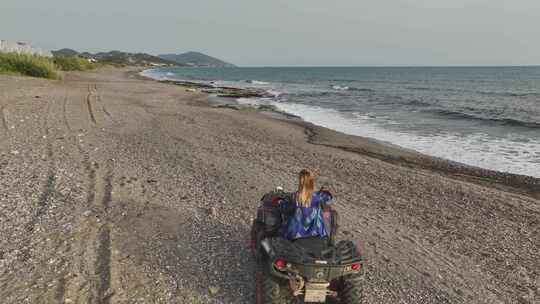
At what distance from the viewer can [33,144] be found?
40.1ft

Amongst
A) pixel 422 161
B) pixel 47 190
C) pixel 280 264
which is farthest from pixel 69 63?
pixel 280 264

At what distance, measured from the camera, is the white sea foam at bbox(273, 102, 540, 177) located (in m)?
15.5

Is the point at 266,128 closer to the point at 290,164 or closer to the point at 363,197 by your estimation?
the point at 290,164

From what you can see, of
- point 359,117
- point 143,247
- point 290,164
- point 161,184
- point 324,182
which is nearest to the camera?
point 143,247

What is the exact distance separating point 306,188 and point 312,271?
1225 millimetres

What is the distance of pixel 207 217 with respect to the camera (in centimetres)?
789

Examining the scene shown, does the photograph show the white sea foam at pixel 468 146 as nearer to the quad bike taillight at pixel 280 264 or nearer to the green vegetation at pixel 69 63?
the quad bike taillight at pixel 280 264

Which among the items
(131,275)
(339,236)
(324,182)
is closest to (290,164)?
(324,182)

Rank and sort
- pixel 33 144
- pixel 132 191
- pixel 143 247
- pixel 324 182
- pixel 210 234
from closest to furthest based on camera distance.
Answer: pixel 143 247
pixel 210 234
pixel 132 191
pixel 324 182
pixel 33 144

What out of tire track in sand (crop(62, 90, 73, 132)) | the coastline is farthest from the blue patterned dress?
tire track in sand (crop(62, 90, 73, 132))

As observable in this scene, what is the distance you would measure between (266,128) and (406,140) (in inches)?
304

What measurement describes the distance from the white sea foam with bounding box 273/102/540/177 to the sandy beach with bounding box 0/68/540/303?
1.87 metres

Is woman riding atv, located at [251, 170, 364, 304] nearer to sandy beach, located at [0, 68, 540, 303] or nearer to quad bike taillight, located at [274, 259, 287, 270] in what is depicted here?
quad bike taillight, located at [274, 259, 287, 270]

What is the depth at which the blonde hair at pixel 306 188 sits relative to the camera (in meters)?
5.13
